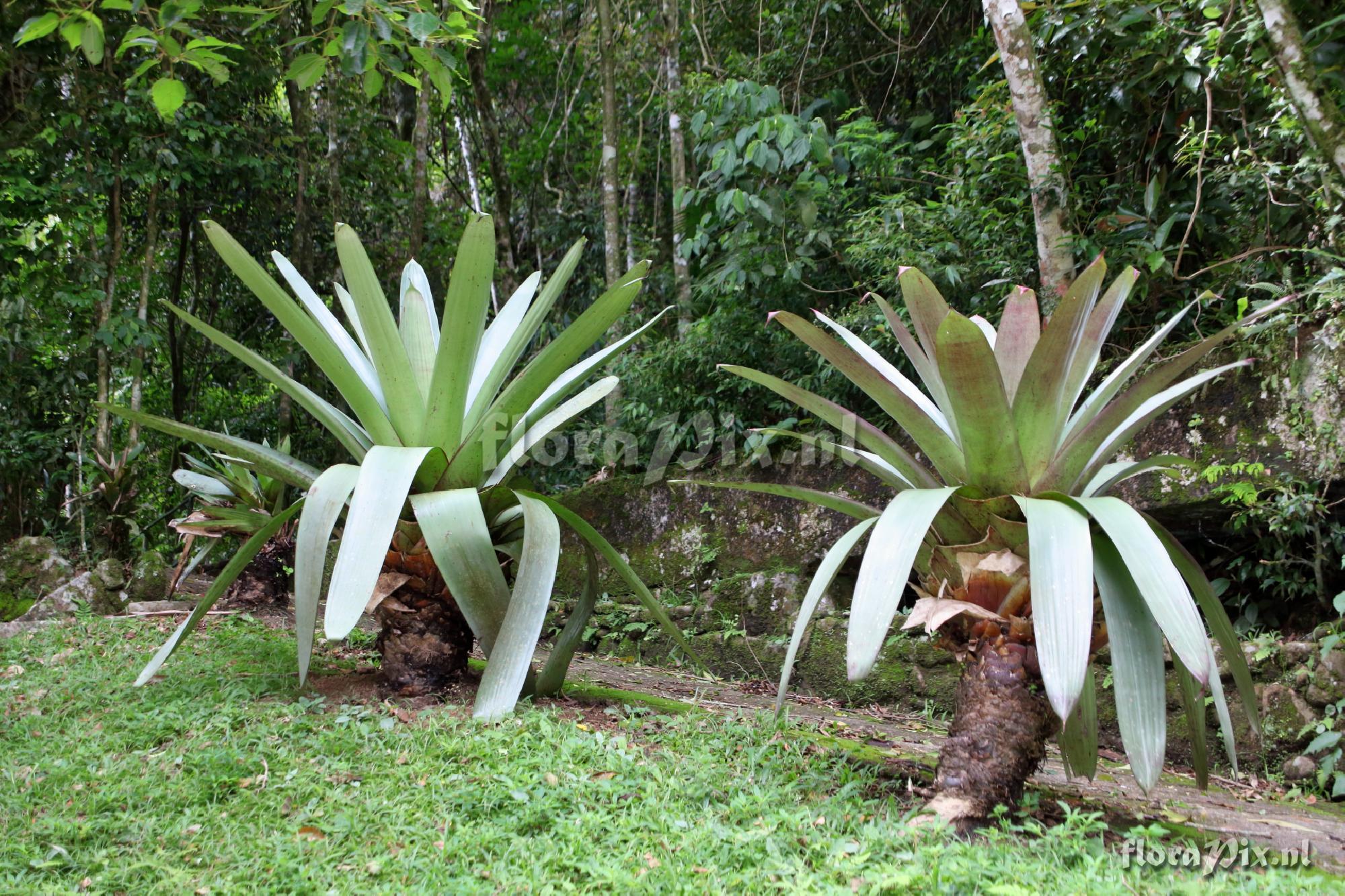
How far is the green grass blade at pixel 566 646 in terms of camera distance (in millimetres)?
2676

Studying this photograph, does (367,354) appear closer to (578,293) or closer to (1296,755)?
(1296,755)

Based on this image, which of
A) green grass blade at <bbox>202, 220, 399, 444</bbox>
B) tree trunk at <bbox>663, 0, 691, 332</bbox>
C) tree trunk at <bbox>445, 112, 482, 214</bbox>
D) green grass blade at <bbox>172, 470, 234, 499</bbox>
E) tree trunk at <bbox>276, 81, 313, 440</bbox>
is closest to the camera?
green grass blade at <bbox>202, 220, 399, 444</bbox>

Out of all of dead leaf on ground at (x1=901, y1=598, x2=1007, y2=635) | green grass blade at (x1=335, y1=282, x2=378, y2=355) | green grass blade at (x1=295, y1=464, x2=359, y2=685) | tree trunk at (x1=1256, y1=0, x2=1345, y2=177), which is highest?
tree trunk at (x1=1256, y1=0, x2=1345, y2=177)

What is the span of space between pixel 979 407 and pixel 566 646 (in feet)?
4.84

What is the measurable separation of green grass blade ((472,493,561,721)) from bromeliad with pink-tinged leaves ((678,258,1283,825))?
725 mm

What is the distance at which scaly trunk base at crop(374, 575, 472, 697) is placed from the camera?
8.39 feet

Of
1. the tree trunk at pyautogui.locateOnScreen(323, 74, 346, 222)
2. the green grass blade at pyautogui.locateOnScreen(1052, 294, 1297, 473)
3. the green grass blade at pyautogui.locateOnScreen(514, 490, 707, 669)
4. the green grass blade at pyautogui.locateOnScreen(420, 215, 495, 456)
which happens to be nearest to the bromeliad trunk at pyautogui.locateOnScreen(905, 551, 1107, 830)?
the green grass blade at pyautogui.locateOnScreen(1052, 294, 1297, 473)

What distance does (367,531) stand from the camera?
2.04m

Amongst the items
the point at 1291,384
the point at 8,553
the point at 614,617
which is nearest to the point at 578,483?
the point at 614,617

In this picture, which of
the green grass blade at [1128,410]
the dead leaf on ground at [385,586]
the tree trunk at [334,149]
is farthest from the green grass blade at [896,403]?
the tree trunk at [334,149]

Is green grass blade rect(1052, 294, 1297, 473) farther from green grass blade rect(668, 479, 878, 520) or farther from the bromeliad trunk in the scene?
green grass blade rect(668, 479, 878, 520)

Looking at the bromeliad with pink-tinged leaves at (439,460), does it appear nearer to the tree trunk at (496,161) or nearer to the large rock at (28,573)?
the large rock at (28,573)

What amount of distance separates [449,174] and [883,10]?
4.94 metres

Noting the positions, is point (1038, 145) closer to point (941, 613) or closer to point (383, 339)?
point (941, 613)
